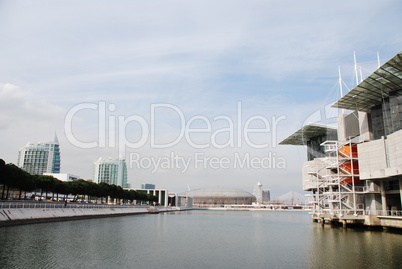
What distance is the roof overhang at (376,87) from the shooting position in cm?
4603

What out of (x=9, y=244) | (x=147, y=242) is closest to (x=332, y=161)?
(x=147, y=242)

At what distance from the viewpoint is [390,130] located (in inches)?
2050

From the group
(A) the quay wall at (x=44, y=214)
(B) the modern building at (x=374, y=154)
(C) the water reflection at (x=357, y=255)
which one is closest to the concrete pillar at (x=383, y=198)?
(B) the modern building at (x=374, y=154)

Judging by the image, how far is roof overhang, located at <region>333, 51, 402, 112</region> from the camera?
4603 cm

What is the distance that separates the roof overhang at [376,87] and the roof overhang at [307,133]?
2459 cm

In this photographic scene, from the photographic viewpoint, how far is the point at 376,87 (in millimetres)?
52375

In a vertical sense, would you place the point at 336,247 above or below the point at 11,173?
below

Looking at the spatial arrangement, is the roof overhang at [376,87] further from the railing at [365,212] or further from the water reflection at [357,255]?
the water reflection at [357,255]

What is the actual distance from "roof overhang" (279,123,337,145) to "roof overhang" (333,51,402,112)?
24589 millimetres

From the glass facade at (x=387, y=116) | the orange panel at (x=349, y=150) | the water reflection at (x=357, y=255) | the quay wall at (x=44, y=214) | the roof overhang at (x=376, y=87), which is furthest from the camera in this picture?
the orange panel at (x=349, y=150)

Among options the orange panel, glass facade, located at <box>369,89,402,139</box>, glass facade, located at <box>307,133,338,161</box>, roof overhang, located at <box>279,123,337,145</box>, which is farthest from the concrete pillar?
glass facade, located at <box>307,133,338,161</box>

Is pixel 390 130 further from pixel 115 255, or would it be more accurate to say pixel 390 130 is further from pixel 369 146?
pixel 115 255

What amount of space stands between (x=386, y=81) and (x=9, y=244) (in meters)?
54.0

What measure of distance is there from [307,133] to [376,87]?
45305 millimetres
